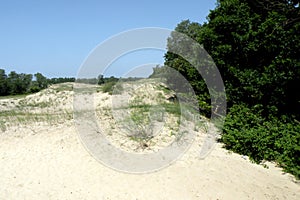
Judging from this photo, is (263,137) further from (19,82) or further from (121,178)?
(19,82)

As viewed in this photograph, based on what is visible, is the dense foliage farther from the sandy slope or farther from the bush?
the sandy slope

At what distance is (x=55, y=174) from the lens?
16.3ft

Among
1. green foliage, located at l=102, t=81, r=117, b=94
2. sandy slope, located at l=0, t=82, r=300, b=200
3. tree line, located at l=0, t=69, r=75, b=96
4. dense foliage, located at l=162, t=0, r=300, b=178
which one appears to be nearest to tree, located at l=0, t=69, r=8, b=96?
tree line, located at l=0, t=69, r=75, b=96

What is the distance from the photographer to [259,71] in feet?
24.6

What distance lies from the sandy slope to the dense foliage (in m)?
0.66

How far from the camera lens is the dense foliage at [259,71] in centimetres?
647

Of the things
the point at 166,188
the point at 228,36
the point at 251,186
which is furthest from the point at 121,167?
the point at 228,36

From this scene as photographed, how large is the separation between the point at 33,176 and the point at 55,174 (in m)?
0.38

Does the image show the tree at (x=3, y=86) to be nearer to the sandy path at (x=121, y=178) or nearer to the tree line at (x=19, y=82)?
the tree line at (x=19, y=82)

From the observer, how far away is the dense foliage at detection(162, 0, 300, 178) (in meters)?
6.47

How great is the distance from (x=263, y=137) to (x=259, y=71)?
205 centimetres

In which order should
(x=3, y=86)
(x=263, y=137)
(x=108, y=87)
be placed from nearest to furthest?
(x=263, y=137) < (x=108, y=87) < (x=3, y=86)

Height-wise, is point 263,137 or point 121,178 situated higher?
point 263,137

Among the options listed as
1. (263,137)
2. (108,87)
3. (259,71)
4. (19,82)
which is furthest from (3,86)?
(263,137)
